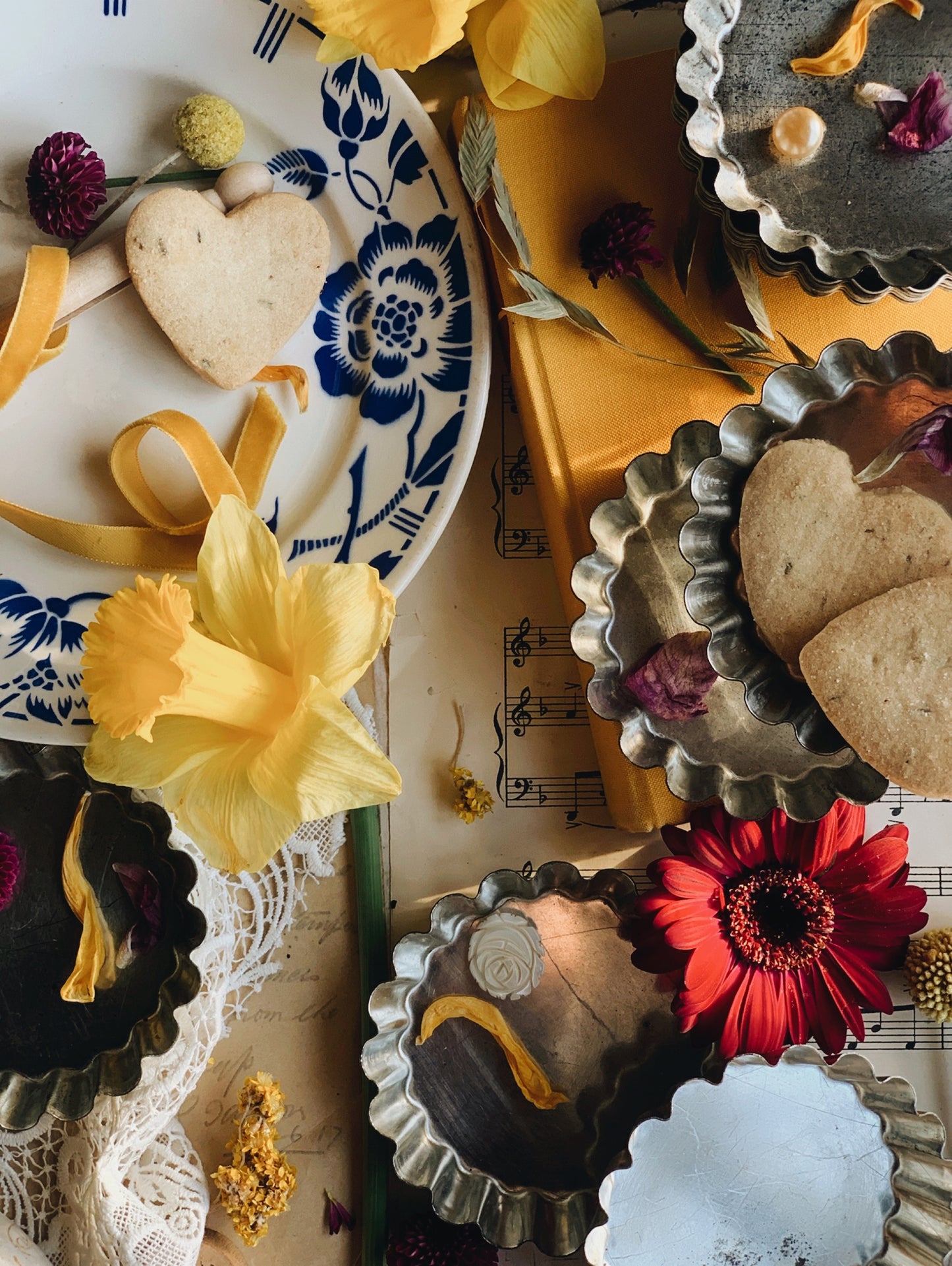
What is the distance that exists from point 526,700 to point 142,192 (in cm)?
45

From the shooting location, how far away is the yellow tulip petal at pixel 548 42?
60 centimetres

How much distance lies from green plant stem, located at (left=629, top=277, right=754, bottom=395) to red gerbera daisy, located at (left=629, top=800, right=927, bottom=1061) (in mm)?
289

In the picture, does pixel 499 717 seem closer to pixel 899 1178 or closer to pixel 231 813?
pixel 231 813

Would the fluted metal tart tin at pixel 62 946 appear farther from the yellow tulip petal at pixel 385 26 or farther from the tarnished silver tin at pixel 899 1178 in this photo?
the yellow tulip petal at pixel 385 26

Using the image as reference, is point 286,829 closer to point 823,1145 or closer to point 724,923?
point 724,923

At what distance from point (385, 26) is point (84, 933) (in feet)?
2.02

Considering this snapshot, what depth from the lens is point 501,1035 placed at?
0.71 meters

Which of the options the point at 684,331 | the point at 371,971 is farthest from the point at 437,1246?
the point at 684,331

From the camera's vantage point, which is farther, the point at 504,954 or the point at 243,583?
the point at 504,954

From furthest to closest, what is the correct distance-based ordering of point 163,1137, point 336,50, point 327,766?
point 163,1137
point 336,50
point 327,766

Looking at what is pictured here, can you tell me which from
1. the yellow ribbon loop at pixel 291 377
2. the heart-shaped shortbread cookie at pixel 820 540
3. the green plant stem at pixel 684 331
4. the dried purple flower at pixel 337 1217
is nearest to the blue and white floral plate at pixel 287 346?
the yellow ribbon loop at pixel 291 377

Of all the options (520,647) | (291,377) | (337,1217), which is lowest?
(337,1217)

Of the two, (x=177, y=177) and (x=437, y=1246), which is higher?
(x=177, y=177)

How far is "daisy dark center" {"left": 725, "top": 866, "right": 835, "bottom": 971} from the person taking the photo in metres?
0.66
